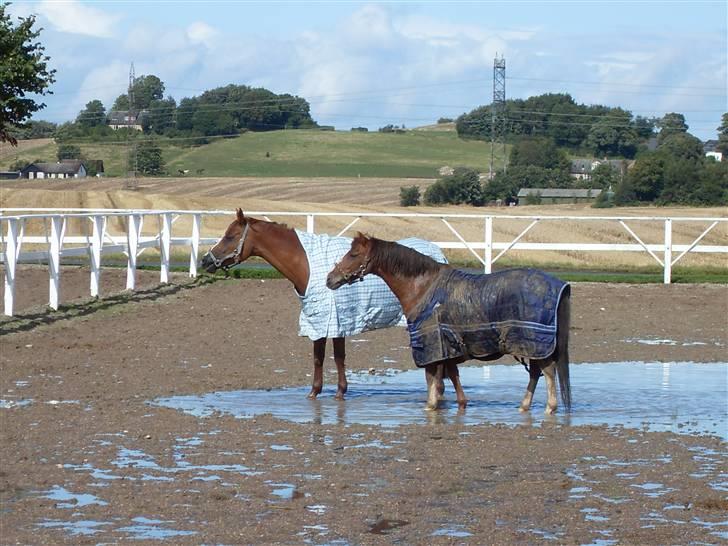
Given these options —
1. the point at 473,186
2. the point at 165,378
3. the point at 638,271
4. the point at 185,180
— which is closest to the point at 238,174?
the point at 185,180

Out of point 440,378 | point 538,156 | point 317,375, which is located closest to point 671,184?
point 538,156

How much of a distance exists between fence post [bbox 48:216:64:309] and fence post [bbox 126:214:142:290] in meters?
2.74

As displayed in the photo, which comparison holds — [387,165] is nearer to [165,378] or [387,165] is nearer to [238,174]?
[238,174]

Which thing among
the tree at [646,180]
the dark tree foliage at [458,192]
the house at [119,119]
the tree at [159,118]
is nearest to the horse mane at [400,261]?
the tree at [646,180]

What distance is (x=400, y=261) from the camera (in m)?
10.8

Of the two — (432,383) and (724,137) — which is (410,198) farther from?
(432,383)

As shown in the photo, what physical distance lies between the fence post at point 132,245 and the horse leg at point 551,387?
35.4ft

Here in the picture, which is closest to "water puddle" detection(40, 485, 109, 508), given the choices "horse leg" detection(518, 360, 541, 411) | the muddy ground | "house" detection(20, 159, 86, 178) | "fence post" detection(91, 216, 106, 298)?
the muddy ground

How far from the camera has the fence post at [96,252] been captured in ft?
61.0

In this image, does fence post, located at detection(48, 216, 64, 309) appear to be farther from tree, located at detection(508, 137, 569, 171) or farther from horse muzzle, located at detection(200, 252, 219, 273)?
tree, located at detection(508, 137, 569, 171)

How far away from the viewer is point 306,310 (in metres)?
11.4

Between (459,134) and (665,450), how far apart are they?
101094 millimetres

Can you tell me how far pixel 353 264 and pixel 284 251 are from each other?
1075mm

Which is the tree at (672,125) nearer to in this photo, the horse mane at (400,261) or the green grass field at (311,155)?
the green grass field at (311,155)
